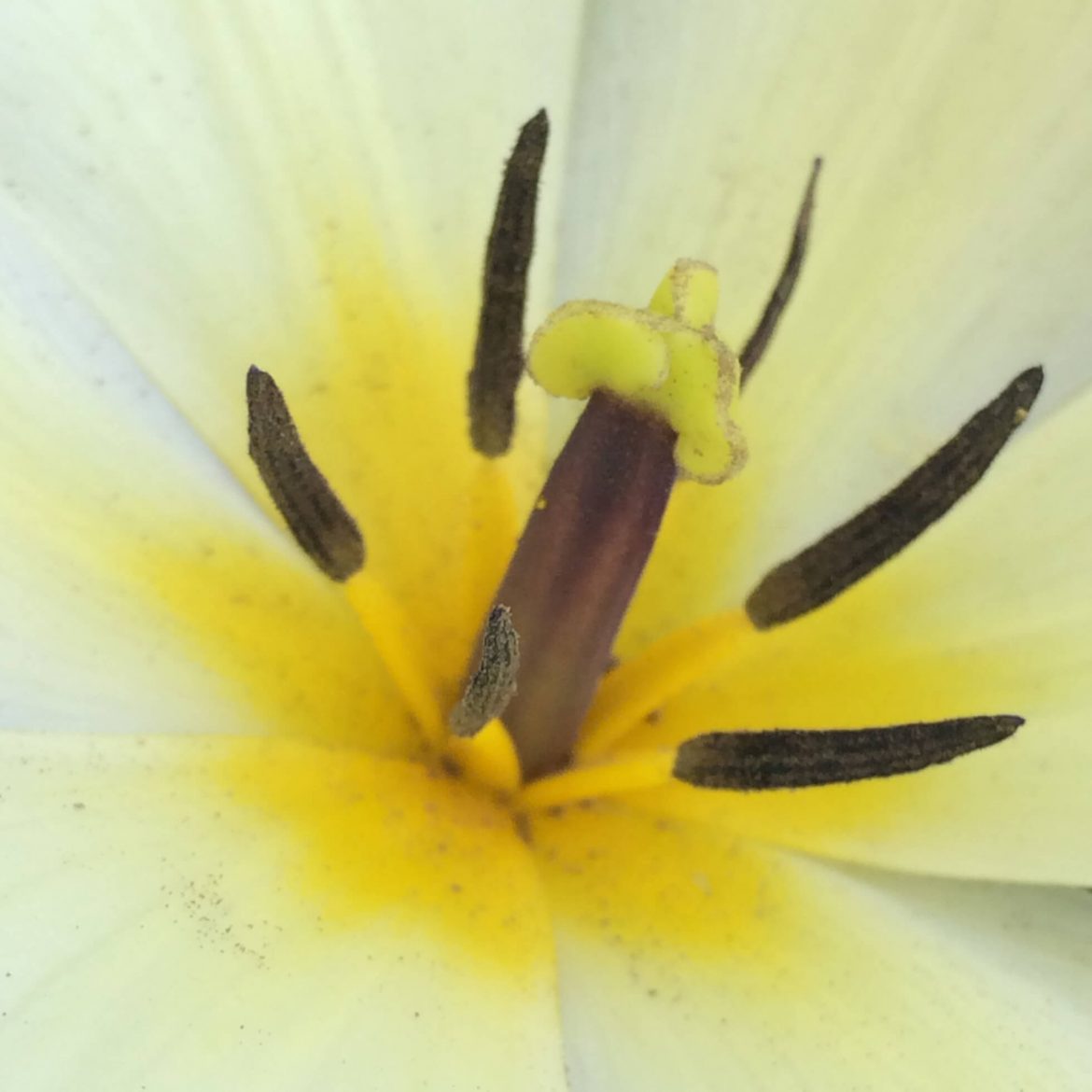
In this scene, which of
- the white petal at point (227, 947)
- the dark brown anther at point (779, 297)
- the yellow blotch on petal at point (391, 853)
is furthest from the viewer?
the dark brown anther at point (779, 297)

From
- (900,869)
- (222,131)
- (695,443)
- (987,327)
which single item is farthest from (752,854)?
(222,131)

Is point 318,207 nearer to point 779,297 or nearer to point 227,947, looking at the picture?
point 779,297

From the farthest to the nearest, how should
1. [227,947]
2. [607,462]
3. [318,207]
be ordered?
1. [318,207]
2. [607,462]
3. [227,947]

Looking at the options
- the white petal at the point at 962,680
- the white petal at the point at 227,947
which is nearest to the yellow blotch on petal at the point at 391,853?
the white petal at the point at 227,947

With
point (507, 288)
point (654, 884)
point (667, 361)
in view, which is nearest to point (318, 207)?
point (507, 288)

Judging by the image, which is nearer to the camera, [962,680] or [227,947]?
[227,947]

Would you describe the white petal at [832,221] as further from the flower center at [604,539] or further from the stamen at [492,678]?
the stamen at [492,678]

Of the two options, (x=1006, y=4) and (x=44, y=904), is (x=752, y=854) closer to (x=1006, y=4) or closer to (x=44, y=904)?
(x=44, y=904)
